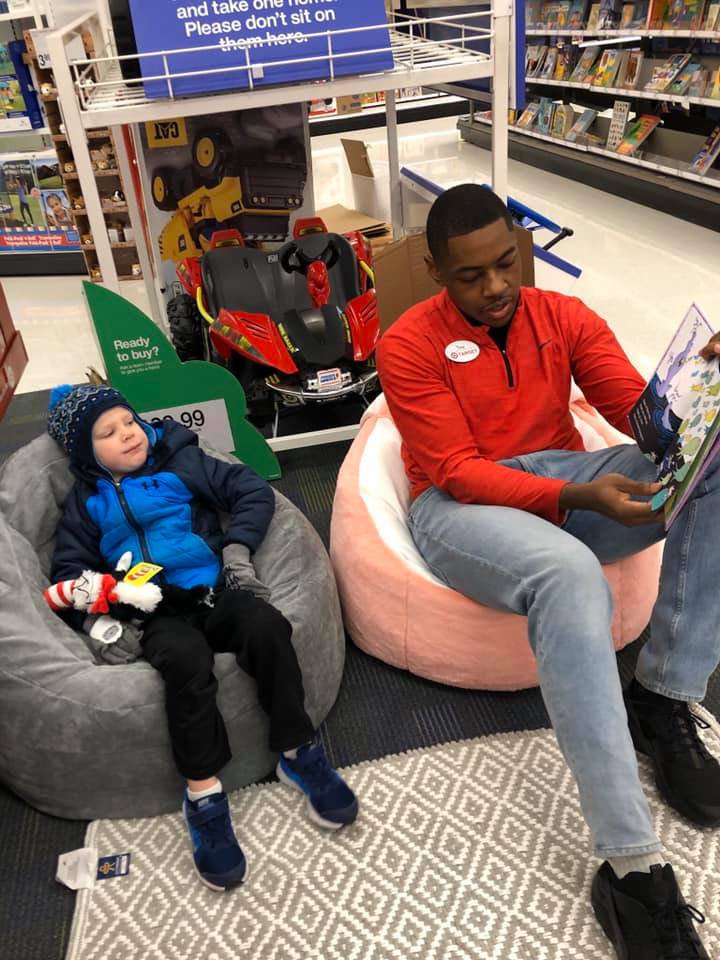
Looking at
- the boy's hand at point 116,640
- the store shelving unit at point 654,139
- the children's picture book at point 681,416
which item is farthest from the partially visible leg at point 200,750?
the store shelving unit at point 654,139

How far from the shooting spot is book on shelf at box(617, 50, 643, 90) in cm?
503

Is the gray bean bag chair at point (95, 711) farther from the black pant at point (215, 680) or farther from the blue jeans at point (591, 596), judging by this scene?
the blue jeans at point (591, 596)

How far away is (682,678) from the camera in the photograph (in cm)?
144

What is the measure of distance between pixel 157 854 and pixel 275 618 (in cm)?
48

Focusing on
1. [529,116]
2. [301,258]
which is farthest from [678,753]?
[529,116]

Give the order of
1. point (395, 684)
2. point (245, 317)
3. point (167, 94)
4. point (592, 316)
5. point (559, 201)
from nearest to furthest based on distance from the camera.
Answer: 1. point (592, 316)
2. point (395, 684)
3. point (167, 94)
4. point (245, 317)
5. point (559, 201)

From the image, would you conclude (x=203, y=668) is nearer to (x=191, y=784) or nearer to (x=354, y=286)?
(x=191, y=784)

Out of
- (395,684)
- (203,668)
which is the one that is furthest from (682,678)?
(203,668)

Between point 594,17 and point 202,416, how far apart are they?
4764mm

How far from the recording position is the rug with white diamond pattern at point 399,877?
1.29 m

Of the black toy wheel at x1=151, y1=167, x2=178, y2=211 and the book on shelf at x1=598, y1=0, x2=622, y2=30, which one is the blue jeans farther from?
the book on shelf at x1=598, y1=0, x2=622, y2=30

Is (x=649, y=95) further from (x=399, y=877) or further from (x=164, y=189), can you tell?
(x=399, y=877)

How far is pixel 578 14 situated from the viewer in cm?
574

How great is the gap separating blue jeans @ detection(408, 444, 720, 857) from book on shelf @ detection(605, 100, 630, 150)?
4.57m
